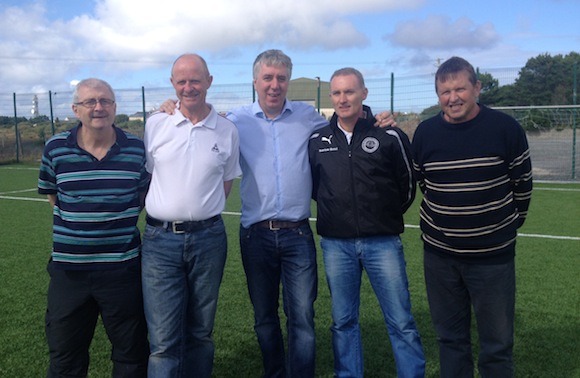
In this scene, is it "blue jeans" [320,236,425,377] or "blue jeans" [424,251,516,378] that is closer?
"blue jeans" [424,251,516,378]

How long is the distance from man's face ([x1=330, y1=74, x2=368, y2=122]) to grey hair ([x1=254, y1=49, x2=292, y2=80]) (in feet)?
1.01

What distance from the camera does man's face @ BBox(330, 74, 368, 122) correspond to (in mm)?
3225

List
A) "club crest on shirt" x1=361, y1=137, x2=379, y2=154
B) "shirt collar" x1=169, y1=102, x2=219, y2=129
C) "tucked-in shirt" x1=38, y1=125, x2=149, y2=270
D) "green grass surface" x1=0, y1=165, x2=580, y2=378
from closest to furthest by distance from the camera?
"tucked-in shirt" x1=38, y1=125, x2=149, y2=270 < "shirt collar" x1=169, y1=102, x2=219, y2=129 < "club crest on shirt" x1=361, y1=137, x2=379, y2=154 < "green grass surface" x1=0, y1=165, x2=580, y2=378

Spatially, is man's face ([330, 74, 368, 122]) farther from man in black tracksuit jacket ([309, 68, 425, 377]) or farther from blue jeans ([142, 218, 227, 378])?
blue jeans ([142, 218, 227, 378])

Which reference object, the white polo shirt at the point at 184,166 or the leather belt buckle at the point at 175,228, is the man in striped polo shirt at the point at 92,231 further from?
the leather belt buckle at the point at 175,228

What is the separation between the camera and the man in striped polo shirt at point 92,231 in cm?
281

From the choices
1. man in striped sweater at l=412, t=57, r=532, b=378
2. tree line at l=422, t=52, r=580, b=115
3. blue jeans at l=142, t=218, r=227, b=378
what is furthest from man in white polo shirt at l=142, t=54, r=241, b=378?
tree line at l=422, t=52, r=580, b=115

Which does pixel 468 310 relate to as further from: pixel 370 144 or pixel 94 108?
pixel 94 108

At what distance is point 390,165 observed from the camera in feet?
10.6

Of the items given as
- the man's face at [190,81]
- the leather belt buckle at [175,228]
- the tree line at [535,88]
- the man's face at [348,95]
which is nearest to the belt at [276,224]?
the leather belt buckle at [175,228]

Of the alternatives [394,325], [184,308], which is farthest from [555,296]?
[184,308]

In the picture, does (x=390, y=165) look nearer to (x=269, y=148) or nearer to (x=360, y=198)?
(x=360, y=198)

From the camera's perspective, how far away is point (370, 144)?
3.23 m

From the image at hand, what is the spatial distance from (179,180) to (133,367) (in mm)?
1038
